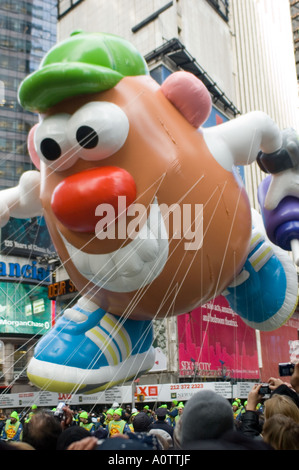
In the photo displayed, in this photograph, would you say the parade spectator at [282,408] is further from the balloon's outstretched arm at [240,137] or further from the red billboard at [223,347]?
the red billboard at [223,347]

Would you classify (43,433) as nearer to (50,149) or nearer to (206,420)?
(206,420)

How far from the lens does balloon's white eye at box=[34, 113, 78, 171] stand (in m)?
3.55

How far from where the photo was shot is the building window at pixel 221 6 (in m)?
29.5

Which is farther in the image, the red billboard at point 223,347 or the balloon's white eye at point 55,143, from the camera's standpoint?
the red billboard at point 223,347

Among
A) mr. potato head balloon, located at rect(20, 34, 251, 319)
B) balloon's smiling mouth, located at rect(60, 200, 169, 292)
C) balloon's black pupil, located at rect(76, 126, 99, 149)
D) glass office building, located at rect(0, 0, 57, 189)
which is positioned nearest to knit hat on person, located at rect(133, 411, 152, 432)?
mr. potato head balloon, located at rect(20, 34, 251, 319)

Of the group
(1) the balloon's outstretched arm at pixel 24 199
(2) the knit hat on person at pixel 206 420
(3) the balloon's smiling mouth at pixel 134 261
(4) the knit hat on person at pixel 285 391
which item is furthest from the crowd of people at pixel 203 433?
(1) the balloon's outstretched arm at pixel 24 199

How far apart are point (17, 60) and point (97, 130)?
3604 cm

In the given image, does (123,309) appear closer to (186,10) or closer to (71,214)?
(71,214)

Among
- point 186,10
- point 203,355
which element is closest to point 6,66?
point 186,10

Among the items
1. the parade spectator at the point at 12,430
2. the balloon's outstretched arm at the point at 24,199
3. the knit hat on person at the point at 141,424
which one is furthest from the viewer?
the parade spectator at the point at 12,430

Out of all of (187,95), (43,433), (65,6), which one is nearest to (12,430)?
(43,433)

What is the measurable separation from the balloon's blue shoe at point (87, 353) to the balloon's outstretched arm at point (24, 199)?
3.42 ft

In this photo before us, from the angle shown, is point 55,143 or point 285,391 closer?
point 285,391

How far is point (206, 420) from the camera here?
6.20 feet
